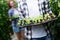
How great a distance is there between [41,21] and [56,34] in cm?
71

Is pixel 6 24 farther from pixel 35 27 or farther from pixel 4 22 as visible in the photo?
pixel 35 27

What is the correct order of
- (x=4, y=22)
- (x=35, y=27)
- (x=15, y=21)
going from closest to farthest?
1. (x=35, y=27)
2. (x=15, y=21)
3. (x=4, y=22)

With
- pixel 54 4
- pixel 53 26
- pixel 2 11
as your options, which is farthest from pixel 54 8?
pixel 2 11

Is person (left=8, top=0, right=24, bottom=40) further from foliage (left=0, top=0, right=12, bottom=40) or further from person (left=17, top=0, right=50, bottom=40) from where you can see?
foliage (left=0, top=0, right=12, bottom=40)

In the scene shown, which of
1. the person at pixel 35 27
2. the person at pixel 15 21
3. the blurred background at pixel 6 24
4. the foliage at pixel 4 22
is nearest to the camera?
the person at pixel 35 27

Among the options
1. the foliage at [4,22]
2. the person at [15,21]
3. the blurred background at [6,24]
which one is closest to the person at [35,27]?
the person at [15,21]

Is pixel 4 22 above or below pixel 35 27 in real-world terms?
below

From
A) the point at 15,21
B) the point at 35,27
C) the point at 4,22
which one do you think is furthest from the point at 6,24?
the point at 35,27

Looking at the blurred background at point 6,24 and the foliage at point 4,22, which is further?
the foliage at point 4,22

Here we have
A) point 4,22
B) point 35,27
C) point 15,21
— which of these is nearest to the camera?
point 35,27

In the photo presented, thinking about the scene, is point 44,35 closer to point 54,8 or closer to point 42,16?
point 42,16

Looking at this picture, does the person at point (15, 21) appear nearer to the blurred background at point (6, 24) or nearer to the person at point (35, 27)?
the person at point (35, 27)

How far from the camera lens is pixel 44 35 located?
3494mm

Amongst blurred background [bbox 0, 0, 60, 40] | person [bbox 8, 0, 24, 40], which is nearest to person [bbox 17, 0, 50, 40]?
person [bbox 8, 0, 24, 40]
